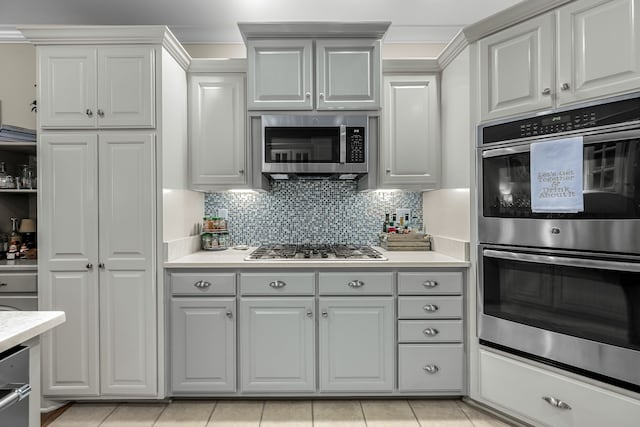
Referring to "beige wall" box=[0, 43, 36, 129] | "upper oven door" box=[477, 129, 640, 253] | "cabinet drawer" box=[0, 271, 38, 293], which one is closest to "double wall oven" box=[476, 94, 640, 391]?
"upper oven door" box=[477, 129, 640, 253]

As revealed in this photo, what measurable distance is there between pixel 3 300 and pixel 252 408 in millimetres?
1685

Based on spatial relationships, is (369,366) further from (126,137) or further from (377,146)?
(126,137)

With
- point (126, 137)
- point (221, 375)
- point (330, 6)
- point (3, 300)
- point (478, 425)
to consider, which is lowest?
point (478, 425)

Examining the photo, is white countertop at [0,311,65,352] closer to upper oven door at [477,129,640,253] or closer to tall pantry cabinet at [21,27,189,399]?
tall pantry cabinet at [21,27,189,399]

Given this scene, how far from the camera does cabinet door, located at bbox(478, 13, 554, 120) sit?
1.99m

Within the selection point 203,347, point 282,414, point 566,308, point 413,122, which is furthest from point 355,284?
point 413,122

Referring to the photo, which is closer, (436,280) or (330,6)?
(436,280)

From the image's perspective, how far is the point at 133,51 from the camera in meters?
2.32

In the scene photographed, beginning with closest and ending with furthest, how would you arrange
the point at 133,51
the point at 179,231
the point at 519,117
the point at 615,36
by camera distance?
the point at 615,36 < the point at 519,117 < the point at 133,51 < the point at 179,231

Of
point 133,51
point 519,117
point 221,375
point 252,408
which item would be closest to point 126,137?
point 133,51

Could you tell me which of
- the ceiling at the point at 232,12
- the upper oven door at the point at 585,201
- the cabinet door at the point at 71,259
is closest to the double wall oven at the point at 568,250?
the upper oven door at the point at 585,201

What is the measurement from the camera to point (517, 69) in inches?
82.7

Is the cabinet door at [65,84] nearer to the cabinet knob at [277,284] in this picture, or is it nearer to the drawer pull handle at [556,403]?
the cabinet knob at [277,284]

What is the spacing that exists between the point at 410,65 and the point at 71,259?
8.55ft
